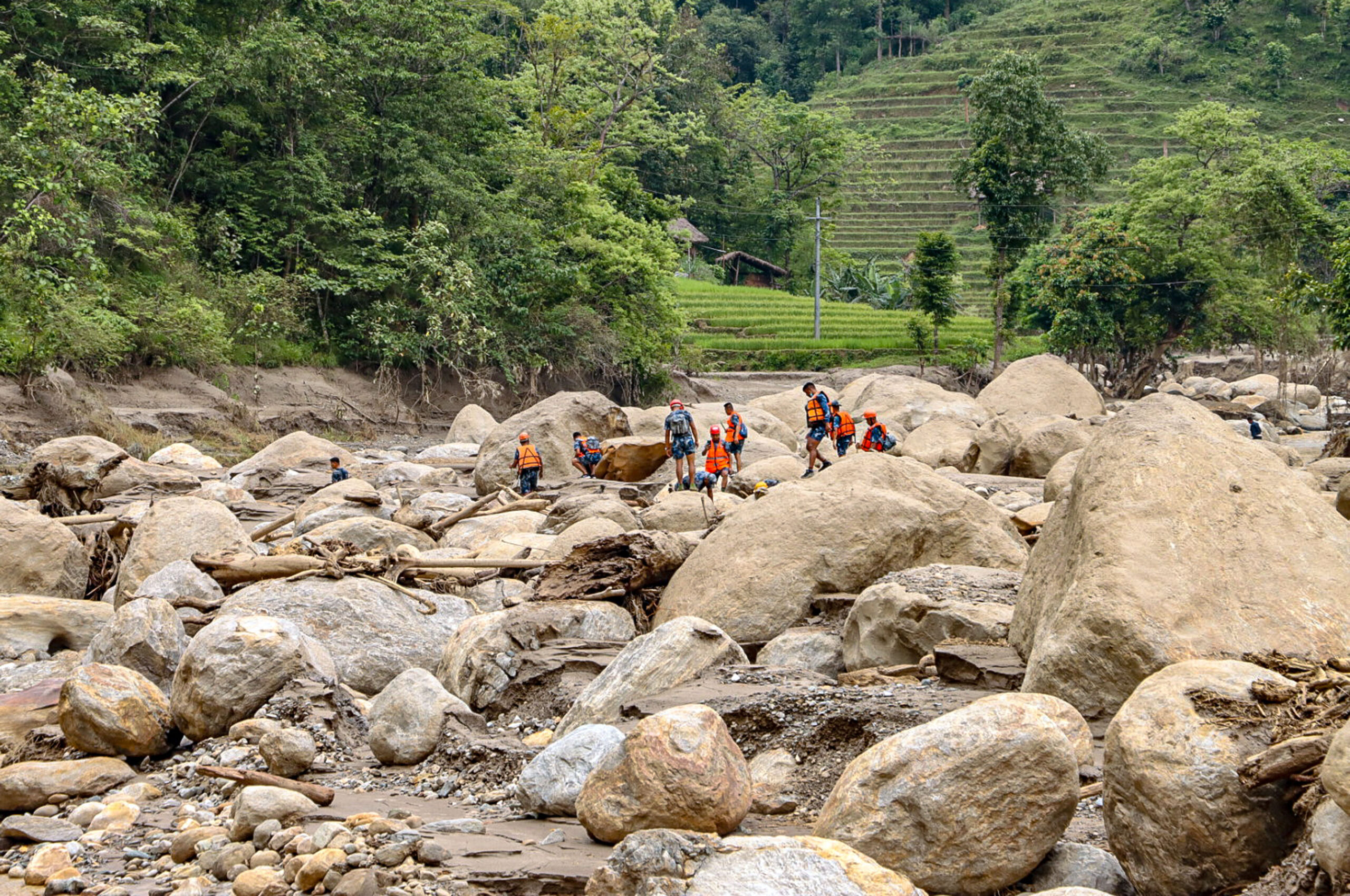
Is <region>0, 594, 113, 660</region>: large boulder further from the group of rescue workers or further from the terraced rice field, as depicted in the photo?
the terraced rice field

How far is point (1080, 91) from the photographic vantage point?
84.6 metres

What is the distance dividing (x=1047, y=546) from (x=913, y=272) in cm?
4185

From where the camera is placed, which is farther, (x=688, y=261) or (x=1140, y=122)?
(x=1140, y=122)

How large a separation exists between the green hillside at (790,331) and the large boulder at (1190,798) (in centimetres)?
4051

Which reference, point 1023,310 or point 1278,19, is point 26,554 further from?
point 1278,19

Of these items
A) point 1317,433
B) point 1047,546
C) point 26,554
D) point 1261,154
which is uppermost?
point 1261,154

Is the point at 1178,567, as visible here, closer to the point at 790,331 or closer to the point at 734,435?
the point at 734,435

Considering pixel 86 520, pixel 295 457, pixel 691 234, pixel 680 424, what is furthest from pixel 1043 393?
pixel 691 234

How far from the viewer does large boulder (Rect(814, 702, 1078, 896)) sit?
4434 millimetres

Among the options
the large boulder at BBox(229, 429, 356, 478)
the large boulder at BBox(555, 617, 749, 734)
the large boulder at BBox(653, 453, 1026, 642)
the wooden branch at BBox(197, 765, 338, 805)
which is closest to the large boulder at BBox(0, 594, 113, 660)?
the wooden branch at BBox(197, 765, 338, 805)

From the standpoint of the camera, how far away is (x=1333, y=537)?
6.07 metres

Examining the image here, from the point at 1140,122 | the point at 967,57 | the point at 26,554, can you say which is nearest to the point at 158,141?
the point at 26,554

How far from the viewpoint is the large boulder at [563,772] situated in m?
5.46

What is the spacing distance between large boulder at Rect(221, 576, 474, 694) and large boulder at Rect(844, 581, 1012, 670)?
10.2 ft
